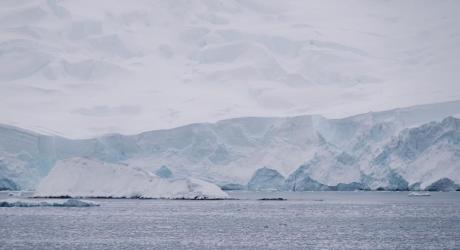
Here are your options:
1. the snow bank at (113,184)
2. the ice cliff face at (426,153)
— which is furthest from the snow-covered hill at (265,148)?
the snow bank at (113,184)

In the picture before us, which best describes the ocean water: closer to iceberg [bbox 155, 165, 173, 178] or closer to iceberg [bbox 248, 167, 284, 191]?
iceberg [bbox 248, 167, 284, 191]

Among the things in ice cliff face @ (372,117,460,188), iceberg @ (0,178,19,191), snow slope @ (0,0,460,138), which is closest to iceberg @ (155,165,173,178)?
snow slope @ (0,0,460,138)

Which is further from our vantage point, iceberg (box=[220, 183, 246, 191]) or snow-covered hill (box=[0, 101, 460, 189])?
iceberg (box=[220, 183, 246, 191])

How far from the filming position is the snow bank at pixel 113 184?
55062mm

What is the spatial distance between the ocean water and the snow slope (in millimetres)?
25797

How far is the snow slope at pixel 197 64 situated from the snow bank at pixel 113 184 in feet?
60.3

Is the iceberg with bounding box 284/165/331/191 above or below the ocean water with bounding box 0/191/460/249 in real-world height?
above

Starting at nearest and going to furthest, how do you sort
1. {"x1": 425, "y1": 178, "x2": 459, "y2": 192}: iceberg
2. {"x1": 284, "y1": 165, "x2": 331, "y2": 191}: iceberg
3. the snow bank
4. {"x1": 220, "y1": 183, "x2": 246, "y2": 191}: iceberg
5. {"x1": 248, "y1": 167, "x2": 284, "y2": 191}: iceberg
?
the snow bank, {"x1": 425, "y1": 178, "x2": 459, "y2": 192}: iceberg, {"x1": 284, "y1": 165, "x2": 331, "y2": 191}: iceberg, {"x1": 248, "y1": 167, "x2": 284, "y2": 191}: iceberg, {"x1": 220, "y1": 183, "x2": 246, "y2": 191}: iceberg

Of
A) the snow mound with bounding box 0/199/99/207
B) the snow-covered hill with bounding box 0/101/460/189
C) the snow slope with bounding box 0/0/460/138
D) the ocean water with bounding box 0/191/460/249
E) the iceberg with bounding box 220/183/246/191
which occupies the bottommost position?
the ocean water with bounding box 0/191/460/249

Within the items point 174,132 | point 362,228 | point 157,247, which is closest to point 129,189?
point 174,132

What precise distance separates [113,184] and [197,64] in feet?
145

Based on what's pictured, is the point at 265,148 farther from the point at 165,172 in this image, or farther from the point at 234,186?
the point at 165,172

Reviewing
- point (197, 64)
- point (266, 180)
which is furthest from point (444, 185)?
point (197, 64)

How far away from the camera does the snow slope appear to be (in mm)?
→ 83312
